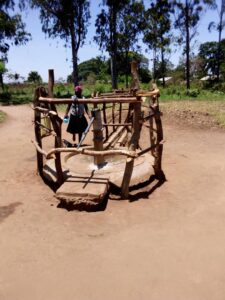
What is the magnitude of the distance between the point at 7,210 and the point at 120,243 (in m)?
1.95

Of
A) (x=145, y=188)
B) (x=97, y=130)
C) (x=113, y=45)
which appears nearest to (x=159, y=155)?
(x=145, y=188)

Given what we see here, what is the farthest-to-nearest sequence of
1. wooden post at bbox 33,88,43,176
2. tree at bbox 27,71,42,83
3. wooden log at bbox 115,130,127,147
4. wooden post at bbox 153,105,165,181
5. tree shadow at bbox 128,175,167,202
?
tree at bbox 27,71,42,83 → wooden log at bbox 115,130,127,147 → wooden post at bbox 33,88,43,176 → wooden post at bbox 153,105,165,181 → tree shadow at bbox 128,175,167,202

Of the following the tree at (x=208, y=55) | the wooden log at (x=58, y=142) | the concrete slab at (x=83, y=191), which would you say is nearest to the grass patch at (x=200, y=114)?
the wooden log at (x=58, y=142)

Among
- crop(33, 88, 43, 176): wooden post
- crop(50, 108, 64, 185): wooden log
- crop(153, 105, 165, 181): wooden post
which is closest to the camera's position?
crop(50, 108, 64, 185): wooden log

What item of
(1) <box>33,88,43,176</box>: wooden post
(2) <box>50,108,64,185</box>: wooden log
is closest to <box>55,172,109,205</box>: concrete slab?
(2) <box>50,108,64,185</box>: wooden log

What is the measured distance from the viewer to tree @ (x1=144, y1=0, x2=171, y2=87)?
25406 mm

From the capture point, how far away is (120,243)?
416 cm

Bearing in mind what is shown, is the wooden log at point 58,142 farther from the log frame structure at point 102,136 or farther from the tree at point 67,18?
the tree at point 67,18

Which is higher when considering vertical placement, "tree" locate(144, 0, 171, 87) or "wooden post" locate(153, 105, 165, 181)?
"tree" locate(144, 0, 171, 87)

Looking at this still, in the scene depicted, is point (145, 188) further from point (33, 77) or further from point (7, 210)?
point (33, 77)

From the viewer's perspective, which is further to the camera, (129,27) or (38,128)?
(129,27)

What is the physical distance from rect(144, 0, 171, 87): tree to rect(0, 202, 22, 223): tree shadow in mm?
23031

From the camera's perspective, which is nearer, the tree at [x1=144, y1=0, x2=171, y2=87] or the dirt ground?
the dirt ground

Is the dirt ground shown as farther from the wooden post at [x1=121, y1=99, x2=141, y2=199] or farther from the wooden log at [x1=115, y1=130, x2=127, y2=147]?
the wooden log at [x1=115, y1=130, x2=127, y2=147]
